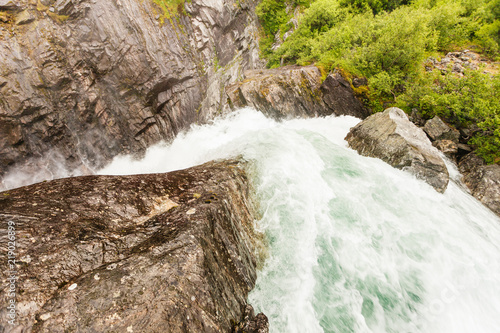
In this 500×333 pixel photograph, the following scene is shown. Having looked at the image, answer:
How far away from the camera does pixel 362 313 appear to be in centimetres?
628

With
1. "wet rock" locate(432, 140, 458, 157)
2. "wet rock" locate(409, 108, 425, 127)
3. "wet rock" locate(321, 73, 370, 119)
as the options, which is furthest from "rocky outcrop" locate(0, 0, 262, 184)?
"wet rock" locate(432, 140, 458, 157)

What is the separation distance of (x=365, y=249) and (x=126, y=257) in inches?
298

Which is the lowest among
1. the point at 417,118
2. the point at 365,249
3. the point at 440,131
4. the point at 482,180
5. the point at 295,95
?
the point at 482,180

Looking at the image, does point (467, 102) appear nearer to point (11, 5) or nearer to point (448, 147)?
point (448, 147)

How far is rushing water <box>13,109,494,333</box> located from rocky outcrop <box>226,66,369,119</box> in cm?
918

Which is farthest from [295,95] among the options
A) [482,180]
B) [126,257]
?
[126,257]

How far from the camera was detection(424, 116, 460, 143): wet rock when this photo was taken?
1439 centimetres

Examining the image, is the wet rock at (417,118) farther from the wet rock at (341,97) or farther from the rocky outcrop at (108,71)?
the rocky outcrop at (108,71)

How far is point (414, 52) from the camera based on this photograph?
54.6 feet

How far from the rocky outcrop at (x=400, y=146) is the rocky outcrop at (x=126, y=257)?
10.3 metres

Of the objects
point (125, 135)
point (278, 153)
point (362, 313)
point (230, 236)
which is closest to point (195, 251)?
point (230, 236)

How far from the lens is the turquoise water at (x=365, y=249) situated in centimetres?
622

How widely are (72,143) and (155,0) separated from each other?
66.3 feet

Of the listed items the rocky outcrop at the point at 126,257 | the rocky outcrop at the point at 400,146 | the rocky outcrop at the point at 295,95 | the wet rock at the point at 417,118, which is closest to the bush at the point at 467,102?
the wet rock at the point at 417,118
